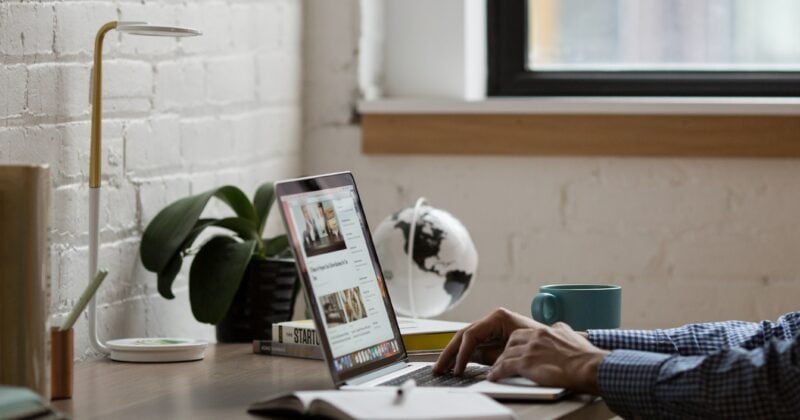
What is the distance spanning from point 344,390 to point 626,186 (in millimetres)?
1120

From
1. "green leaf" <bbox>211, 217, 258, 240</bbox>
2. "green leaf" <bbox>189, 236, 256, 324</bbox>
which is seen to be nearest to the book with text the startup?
"green leaf" <bbox>189, 236, 256, 324</bbox>

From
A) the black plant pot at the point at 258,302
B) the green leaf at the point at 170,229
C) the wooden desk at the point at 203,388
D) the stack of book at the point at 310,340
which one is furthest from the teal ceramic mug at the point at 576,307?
the green leaf at the point at 170,229

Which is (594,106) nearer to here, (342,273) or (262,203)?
(262,203)

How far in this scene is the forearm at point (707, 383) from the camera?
4.26ft

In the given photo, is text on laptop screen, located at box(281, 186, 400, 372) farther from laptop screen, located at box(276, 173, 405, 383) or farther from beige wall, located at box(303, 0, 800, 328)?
beige wall, located at box(303, 0, 800, 328)

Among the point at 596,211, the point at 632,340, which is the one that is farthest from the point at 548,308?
the point at 596,211

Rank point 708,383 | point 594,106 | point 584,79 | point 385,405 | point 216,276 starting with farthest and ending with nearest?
1. point 584,79
2. point 594,106
3. point 216,276
4. point 708,383
5. point 385,405

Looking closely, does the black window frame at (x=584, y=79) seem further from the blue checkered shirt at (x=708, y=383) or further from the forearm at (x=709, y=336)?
the blue checkered shirt at (x=708, y=383)

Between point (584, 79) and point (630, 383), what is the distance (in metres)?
1.22

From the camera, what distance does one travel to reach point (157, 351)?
5.43 ft

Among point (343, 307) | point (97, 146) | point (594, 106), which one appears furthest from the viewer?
point (594, 106)

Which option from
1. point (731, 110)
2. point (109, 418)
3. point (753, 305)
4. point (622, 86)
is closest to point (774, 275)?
point (753, 305)

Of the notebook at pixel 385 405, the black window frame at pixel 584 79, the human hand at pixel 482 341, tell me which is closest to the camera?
the notebook at pixel 385 405

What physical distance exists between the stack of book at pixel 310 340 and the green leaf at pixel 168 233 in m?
0.20
